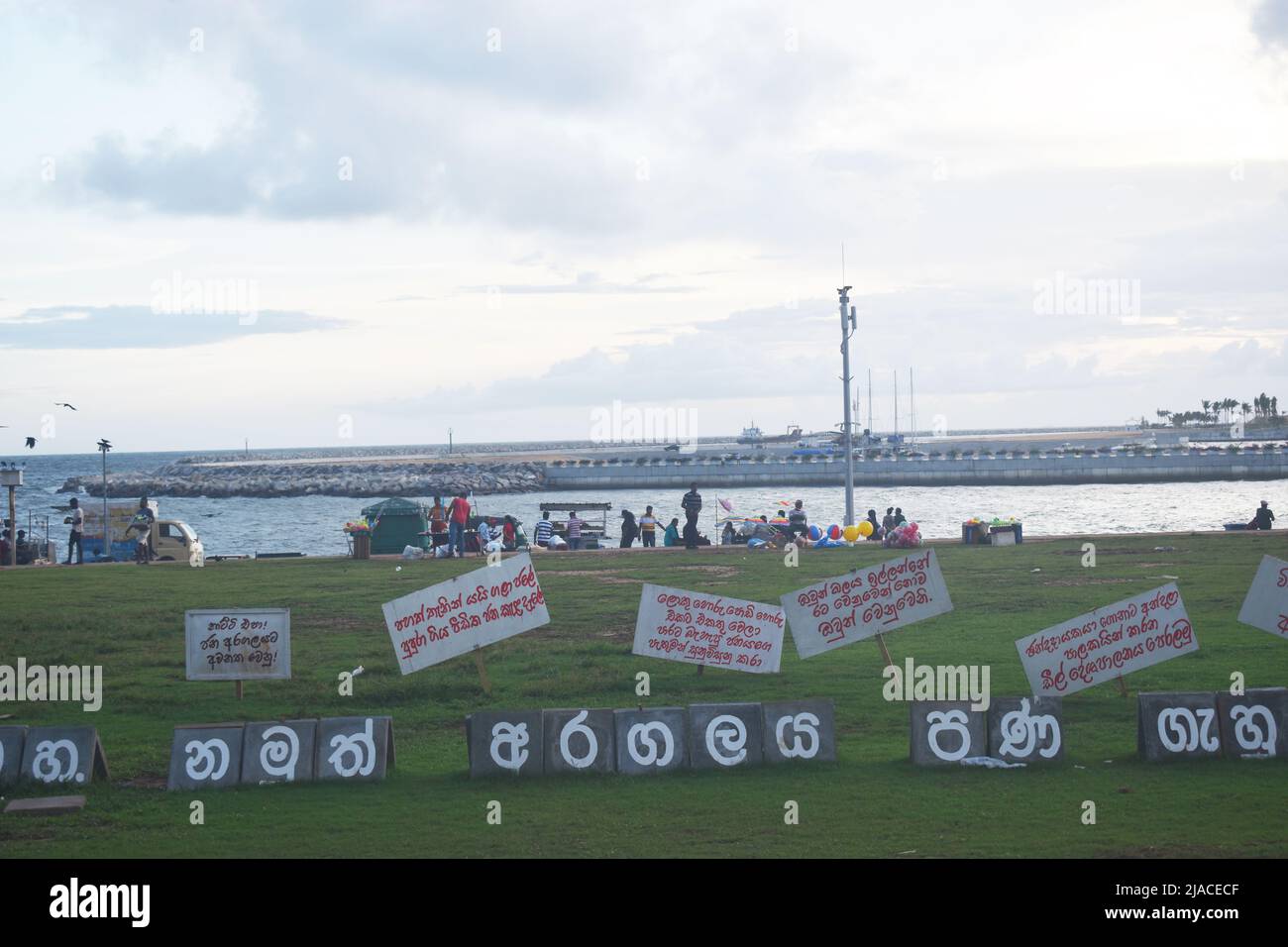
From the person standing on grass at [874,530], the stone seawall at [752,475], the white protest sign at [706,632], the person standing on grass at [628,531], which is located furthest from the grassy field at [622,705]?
the stone seawall at [752,475]

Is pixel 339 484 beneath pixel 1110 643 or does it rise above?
above

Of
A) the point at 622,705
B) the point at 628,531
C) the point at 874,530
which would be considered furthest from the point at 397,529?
the point at 622,705

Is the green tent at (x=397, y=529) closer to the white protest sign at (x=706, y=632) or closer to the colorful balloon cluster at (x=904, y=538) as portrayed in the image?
the colorful balloon cluster at (x=904, y=538)

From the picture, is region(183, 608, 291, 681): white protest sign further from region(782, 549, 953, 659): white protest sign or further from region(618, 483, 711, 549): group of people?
region(618, 483, 711, 549): group of people

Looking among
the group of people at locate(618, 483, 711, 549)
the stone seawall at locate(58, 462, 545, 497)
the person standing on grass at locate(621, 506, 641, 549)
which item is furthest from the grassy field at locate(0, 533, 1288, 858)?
the stone seawall at locate(58, 462, 545, 497)

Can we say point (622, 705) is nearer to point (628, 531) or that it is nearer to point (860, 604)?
point (860, 604)

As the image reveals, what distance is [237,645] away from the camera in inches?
651

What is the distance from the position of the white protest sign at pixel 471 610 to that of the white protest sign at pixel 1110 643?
5868mm

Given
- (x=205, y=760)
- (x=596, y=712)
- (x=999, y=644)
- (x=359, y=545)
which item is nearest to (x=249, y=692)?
(x=205, y=760)

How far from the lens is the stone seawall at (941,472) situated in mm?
110812

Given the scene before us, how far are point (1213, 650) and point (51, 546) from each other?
3501 centimetres

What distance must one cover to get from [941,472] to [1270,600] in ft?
344

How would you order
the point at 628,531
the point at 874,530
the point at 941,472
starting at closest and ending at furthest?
the point at 628,531 < the point at 874,530 < the point at 941,472

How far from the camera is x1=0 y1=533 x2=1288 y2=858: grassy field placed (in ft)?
33.9
